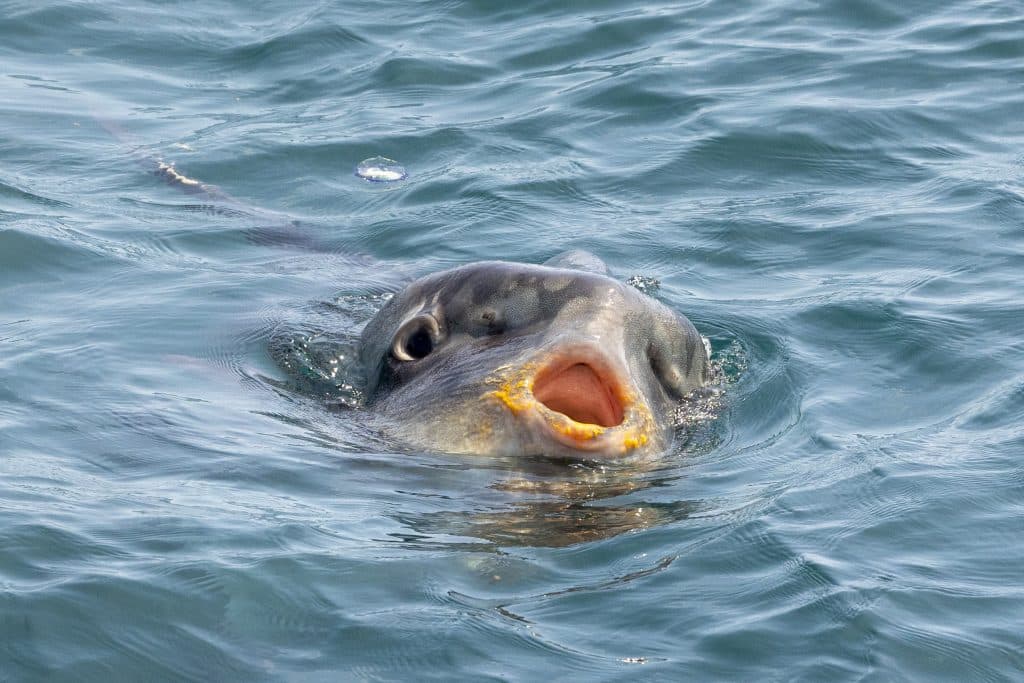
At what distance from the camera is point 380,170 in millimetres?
12398

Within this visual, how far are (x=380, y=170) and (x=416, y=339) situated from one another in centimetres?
561

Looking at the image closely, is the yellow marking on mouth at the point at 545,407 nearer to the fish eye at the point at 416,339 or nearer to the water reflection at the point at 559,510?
the water reflection at the point at 559,510

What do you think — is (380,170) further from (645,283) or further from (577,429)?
(577,429)

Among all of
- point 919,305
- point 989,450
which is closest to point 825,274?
point 919,305

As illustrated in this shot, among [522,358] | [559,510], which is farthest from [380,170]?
[559,510]

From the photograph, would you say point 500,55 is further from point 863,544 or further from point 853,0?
point 863,544

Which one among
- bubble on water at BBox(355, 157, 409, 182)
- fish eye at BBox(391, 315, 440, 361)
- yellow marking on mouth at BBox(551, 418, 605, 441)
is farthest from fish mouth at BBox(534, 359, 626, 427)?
bubble on water at BBox(355, 157, 409, 182)

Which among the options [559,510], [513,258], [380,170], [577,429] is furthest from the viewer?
[380,170]

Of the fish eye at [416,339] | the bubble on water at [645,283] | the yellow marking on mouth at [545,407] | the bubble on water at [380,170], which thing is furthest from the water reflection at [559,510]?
the bubble on water at [380,170]

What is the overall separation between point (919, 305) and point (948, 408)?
1686mm

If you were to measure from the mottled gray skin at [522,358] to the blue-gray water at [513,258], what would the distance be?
5.8 inches

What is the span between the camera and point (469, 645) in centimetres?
466

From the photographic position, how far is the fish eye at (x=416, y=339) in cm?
688

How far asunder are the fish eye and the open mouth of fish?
2.53 feet
